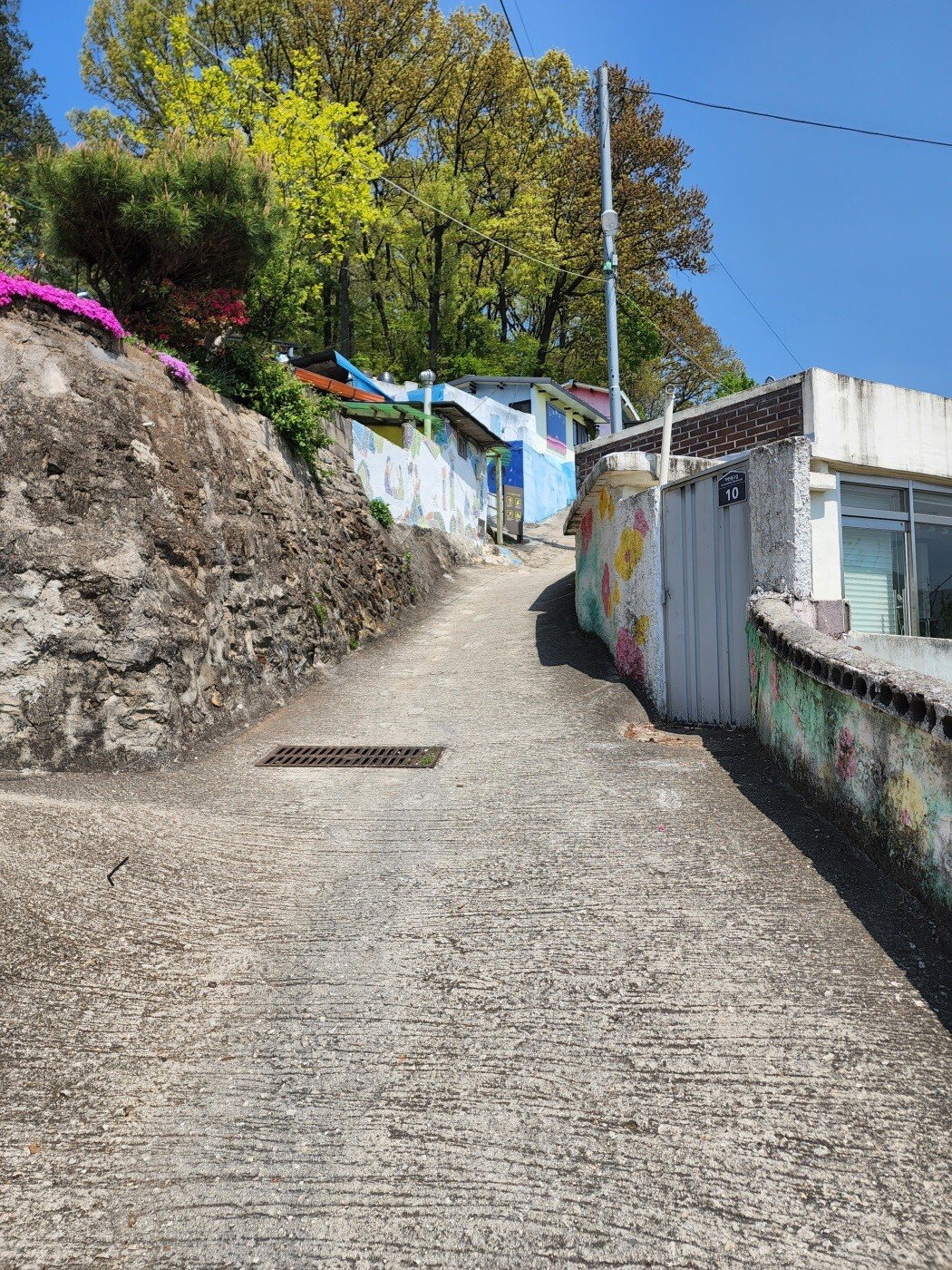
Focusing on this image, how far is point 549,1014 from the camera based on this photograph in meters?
3.17

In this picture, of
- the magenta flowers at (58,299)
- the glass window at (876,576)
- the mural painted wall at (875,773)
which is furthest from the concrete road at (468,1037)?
the magenta flowers at (58,299)

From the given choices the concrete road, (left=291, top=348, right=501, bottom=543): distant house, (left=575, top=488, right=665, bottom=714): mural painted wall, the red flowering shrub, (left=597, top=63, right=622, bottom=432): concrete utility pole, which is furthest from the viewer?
(left=291, top=348, right=501, bottom=543): distant house

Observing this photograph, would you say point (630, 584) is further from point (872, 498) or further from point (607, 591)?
point (872, 498)

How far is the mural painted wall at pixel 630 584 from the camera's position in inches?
318

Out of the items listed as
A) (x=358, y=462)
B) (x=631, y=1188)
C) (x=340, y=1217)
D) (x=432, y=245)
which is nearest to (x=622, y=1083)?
(x=631, y=1188)

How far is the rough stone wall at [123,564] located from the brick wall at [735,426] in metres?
5.11

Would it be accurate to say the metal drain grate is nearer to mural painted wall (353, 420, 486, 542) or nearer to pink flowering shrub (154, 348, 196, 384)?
pink flowering shrub (154, 348, 196, 384)

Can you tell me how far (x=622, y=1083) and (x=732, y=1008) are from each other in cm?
60

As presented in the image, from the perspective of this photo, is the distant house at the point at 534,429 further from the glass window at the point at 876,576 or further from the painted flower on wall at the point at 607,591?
the glass window at the point at 876,576

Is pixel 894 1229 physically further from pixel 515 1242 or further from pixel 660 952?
pixel 660 952

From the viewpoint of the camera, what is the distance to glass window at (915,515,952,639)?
9.66 m

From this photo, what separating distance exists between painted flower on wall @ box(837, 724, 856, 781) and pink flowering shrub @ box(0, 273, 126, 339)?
23.3 feet

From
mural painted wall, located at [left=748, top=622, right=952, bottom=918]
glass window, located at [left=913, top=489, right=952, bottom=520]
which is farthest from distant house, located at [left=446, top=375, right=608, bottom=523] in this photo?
mural painted wall, located at [left=748, top=622, right=952, bottom=918]

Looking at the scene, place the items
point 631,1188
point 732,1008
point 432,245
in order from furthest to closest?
point 432,245
point 732,1008
point 631,1188
